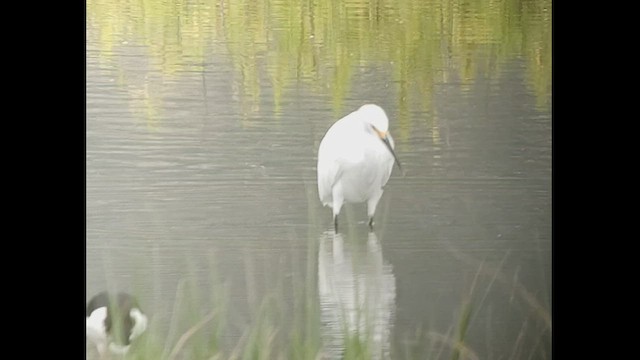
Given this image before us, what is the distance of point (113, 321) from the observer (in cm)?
201

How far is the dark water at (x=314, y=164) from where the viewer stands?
2020mm

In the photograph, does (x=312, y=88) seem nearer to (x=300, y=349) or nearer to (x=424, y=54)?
(x=424, y=54)

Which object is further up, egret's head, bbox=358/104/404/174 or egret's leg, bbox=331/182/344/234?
egret's head, bbox=358/104/404/174

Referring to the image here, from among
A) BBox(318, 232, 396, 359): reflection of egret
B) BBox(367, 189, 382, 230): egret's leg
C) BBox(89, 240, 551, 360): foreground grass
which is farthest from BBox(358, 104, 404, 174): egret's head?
BBox(89, 240, 551, 360): foreground grass

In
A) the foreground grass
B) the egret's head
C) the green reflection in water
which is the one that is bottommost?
the foreground grass

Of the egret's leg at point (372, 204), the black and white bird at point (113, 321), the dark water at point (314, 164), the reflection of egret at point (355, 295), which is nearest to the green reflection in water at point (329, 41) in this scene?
the dark water at point (314, 164)

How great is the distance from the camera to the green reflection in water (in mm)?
2023

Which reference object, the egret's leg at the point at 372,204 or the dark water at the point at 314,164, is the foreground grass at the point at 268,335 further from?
the egret's leg at the point at 372,204

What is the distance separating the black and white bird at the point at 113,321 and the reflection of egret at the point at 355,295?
1.60 ft

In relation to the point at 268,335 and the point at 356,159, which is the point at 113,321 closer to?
the point at 268,335

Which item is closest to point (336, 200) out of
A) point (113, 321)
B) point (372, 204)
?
point (372, 204)

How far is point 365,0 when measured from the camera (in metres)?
2.08

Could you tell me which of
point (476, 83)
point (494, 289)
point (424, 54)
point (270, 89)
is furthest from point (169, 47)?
point (494, 289)

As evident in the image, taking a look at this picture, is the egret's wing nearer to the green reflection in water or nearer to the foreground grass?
the green reflection in water
